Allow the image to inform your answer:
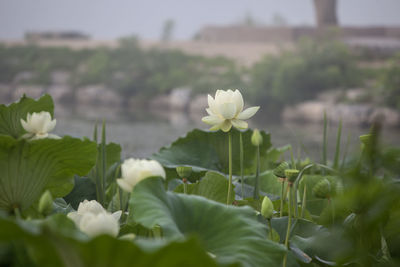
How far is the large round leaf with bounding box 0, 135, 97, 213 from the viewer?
1.24ft

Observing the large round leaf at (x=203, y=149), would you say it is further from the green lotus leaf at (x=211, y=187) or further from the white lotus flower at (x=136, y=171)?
the white lotus flower at (x=136, y=171)

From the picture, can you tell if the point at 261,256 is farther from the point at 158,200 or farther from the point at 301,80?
the point at 301,80

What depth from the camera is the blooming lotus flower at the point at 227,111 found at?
436 mm

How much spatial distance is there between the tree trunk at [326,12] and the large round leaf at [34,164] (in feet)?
49.5

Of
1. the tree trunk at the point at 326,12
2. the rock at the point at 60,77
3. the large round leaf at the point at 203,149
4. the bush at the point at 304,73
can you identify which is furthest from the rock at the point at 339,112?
the large round leaf at the point at 203,149

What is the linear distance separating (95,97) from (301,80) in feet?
17.4

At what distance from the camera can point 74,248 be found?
229 millimetres

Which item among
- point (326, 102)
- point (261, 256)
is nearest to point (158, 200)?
point (261, 256)

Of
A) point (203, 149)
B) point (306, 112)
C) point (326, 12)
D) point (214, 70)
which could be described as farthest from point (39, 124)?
point (326, 12)

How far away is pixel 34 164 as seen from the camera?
15.5 inches

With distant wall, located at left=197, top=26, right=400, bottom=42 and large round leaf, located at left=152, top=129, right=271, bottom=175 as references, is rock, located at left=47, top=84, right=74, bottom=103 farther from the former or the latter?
large round leaf, located at left=152, top=129, right=271, bottom=175

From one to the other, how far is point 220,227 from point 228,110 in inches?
5.2

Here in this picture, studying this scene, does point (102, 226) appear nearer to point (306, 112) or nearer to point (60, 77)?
point (306, 112)

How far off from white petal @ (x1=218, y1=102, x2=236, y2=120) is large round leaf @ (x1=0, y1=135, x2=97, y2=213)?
13cm
